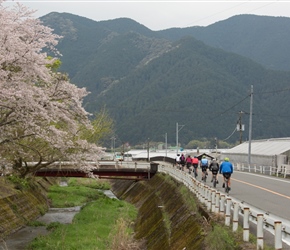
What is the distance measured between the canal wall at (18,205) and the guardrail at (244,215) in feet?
33.5

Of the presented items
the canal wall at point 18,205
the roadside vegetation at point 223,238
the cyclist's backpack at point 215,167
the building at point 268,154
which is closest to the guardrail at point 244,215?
the roadside vegetation at point 223,238

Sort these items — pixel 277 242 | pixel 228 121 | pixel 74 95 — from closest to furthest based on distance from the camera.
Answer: pixel 277 242
pixel 74 95
pixel 228 121

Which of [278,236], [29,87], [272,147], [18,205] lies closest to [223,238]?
[278,236]

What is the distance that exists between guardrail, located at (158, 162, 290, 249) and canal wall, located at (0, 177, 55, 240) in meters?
10.2

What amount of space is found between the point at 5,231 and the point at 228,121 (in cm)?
16245

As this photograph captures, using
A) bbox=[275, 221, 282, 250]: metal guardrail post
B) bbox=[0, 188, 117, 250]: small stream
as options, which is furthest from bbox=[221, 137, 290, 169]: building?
Result: bbox=[275, 221, 282, 250]: metal guardrail post

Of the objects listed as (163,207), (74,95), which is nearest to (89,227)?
(163,207)

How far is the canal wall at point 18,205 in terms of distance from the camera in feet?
87.9

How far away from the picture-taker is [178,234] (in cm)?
1723

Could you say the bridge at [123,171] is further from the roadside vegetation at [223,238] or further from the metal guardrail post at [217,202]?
the roadside vegetation at [223,238]

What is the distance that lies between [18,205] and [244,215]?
Result: 2304 centimetres

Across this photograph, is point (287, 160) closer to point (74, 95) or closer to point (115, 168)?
point (115, 168)

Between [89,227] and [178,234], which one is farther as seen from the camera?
[89,227]

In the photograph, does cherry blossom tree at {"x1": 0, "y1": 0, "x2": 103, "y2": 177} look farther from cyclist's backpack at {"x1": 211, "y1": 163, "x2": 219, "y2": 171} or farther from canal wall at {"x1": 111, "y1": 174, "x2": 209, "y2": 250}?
cyclist's backpack at {"x1": 211, "y1": 163, "x2": 219, "y2": 171}
